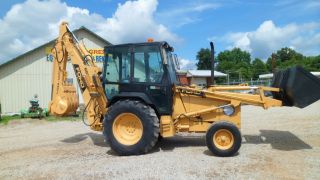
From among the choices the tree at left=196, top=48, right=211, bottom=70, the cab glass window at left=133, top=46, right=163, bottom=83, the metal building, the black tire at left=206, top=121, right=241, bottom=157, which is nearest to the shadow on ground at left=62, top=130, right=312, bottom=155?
the black tire at left=206, top=121, right=241, bottom=157

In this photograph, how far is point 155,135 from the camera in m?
9.37

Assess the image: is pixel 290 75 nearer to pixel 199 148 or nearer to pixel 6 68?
pixel 199 148

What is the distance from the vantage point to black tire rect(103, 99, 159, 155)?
9367 millimetres

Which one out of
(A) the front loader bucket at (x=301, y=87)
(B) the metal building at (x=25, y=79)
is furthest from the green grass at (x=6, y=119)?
(A) the front loader bucket at (x=301, y=87)

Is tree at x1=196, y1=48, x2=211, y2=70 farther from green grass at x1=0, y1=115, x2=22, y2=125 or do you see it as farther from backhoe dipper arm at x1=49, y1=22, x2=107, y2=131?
backhoe dipper arm at x1=49, y1=22, x2=107, y2=131

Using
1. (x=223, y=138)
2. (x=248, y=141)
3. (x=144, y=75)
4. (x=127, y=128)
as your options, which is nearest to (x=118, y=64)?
(x=144, y=75)

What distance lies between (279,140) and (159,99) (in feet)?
12.6

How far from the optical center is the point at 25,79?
23094mm

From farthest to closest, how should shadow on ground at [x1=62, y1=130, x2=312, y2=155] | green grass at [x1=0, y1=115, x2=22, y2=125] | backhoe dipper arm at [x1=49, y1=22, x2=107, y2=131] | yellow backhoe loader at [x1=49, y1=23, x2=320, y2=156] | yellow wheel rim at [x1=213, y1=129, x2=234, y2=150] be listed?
green grass at [x1=0, y1=115, x2=22, y2=125] → backhoe dipper arm at [x1=49, y1=22, x2=107, y2=131] → shadow on ground at [x1=62, y1=130, x2=312, y2=155] → yellow backhoe loader at [x1=49, y1=23, x2=320, y2=156] → yellow wheel rim at [x1=213, y1=129, x2=234, y2=150]

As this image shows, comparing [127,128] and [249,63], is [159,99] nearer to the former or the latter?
[127,128]

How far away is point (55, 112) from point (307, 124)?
29.2 ft

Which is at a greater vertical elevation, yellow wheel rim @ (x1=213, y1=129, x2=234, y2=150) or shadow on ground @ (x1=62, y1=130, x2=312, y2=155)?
yellow wheel rim @ (x1=213, y1=129, x2=234, y2=150)

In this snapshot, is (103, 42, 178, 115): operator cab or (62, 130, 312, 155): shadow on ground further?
(62, 130, 312, 155): shadow on ground

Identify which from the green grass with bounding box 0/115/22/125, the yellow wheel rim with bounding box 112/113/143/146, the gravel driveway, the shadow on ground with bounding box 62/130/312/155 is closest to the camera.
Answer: the gravel driveway
